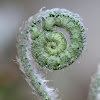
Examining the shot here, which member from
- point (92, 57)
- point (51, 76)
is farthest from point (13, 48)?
point (92, 57)

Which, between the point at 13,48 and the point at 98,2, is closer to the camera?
the point at 13,48

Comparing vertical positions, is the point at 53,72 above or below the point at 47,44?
above

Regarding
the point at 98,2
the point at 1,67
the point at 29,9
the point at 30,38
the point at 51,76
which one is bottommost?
the point at 30,38

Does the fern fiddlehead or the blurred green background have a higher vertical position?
the blurred green background

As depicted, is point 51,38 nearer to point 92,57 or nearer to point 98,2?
point 92,57

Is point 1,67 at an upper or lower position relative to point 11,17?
lower
